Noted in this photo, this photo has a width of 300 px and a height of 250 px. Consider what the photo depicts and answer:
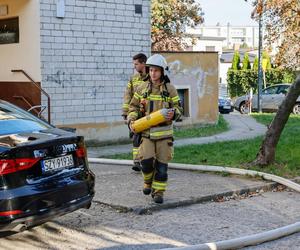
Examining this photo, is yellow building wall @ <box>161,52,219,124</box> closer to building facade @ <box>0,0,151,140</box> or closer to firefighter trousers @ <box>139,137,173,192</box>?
building facade @ <box>0,0,151,140</box>

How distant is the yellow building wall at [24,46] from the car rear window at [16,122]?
6088mm

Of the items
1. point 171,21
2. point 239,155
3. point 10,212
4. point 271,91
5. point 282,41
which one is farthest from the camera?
point 171,21

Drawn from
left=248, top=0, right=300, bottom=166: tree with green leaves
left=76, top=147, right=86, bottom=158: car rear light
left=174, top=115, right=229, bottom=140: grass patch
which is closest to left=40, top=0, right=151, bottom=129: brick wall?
left=174, top=115, right=229, bottom=140: grass patch

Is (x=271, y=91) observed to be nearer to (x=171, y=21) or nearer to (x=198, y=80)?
(x=171, y=21)

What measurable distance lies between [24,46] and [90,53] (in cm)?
150

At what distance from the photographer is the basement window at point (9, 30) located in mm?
12688

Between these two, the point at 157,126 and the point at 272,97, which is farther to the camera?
the point at 272,97

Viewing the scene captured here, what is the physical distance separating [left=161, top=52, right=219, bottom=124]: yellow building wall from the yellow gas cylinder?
9621 mm

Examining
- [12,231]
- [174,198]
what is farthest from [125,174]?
[12,231]

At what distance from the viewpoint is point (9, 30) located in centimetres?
1295

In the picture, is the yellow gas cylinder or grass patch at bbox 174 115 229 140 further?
grass patch at bbox 174 115 229 140

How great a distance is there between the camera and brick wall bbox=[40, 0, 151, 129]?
12281 millimetres

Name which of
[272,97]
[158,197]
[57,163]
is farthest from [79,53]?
[272,97]

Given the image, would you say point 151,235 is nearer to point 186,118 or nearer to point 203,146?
point 203,146
